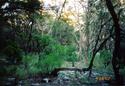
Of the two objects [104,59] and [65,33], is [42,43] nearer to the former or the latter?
[104,59]

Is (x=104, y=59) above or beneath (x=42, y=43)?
beneath

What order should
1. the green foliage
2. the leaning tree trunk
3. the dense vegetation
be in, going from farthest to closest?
the green foliage < the leaning tree trunk < the dense vegetation

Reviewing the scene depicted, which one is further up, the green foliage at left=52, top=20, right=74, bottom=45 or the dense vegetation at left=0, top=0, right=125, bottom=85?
the green foliage at left=52, top=20, right=74, bottom=45

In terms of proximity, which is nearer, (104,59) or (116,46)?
(116,46)

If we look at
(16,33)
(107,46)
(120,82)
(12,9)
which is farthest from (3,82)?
(107,46)

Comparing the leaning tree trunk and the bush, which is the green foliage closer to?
the bush

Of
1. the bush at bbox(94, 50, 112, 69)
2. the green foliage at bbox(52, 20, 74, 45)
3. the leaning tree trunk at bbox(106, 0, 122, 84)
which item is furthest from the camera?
the green foliage at bbox(52, 20, 74, 45)

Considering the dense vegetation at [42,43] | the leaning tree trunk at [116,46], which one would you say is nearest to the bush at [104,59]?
the dense vegetation at [42,43]

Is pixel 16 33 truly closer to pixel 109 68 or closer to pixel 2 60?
pixel 2 60

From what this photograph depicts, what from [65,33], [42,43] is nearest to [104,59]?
[42,43]

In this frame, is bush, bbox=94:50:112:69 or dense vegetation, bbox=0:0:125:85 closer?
dense vegetation, bbox=0:0:125:85

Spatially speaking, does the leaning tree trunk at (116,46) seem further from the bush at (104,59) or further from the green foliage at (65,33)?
the green foliage at (65,33)

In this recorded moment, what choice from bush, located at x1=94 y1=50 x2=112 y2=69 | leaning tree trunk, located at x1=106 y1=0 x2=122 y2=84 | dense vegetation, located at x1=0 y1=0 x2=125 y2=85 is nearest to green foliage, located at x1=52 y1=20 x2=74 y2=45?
dense vegetation, located at x1=0 y1=0 x2=125 y2=85

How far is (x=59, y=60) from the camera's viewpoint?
12.4m
